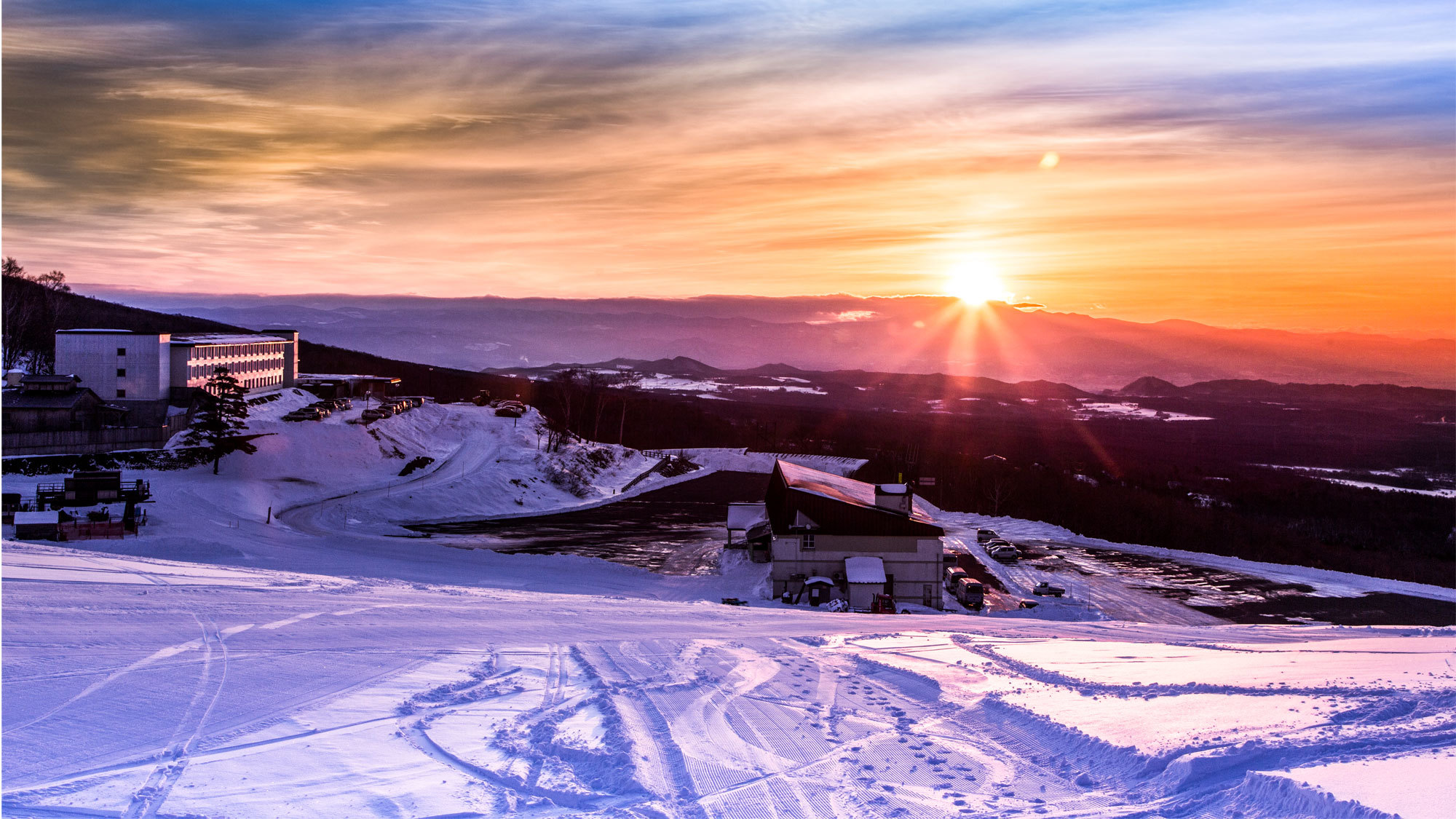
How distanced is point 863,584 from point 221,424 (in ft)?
101

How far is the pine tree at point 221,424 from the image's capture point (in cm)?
3941

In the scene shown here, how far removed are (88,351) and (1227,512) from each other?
6573cm

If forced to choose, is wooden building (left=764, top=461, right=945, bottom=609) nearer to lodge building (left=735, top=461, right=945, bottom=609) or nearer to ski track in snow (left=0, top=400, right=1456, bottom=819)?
lodge building (left=735, top=461, right=945, bottom=609)

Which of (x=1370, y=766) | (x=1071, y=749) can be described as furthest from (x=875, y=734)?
(x=1370, y=766)

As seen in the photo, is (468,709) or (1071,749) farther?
(468,709)

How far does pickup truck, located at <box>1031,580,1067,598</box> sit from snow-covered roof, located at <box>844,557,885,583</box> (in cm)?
596

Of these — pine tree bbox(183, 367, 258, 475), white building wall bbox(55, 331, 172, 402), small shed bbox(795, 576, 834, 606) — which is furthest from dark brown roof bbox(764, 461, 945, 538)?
white building wall bbox(55, 331, 172, 402)

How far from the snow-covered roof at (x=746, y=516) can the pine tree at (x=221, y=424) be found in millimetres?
23259

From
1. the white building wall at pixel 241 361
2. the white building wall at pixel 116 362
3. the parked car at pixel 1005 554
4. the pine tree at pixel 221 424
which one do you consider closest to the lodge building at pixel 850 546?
the parked car at pixel 1005 554

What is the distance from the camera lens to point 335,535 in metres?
31.9

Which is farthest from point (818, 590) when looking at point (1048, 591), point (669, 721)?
point (669, 721)

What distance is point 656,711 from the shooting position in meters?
9.60

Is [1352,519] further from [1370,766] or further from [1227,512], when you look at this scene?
[1370,766]

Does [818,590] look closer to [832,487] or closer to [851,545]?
[851,545]
